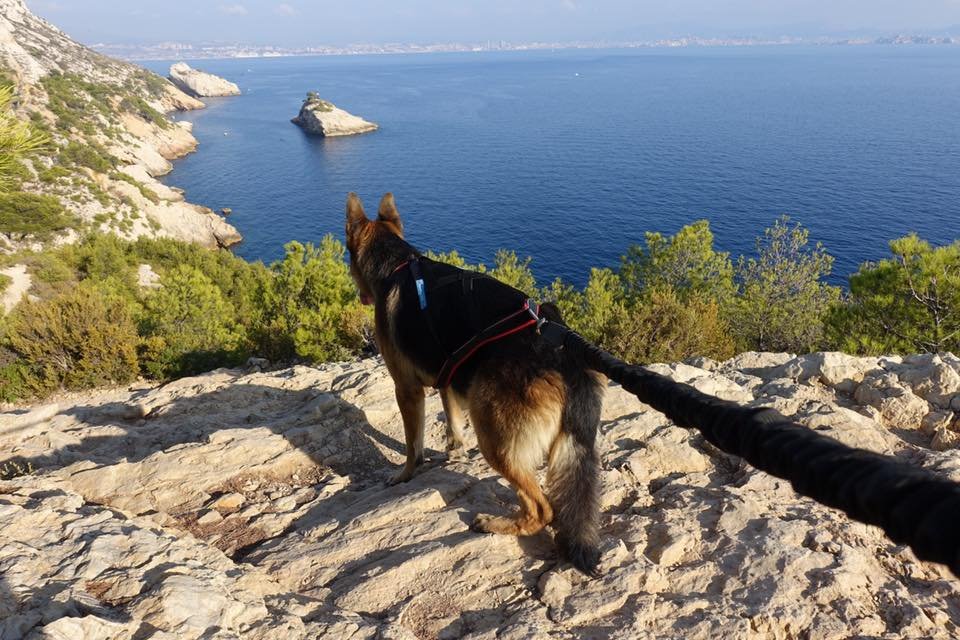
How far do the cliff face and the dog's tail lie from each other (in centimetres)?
2814

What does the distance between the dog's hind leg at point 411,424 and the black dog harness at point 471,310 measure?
2.41 ft

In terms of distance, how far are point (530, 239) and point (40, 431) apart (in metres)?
57.6

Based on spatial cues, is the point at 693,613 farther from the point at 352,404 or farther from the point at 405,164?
the point at 405,164

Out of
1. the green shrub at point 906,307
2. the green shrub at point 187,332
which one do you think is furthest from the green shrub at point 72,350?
the green shrub at point 906,307

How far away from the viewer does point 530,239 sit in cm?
6331

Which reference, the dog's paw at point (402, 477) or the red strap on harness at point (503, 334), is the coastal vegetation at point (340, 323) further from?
the red strap on harness at point (503, 334)

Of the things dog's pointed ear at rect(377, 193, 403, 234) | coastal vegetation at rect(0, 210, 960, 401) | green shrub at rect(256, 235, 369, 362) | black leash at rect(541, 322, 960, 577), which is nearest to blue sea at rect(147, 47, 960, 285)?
coastal vegetation at rect(0, 210, 960, 401)

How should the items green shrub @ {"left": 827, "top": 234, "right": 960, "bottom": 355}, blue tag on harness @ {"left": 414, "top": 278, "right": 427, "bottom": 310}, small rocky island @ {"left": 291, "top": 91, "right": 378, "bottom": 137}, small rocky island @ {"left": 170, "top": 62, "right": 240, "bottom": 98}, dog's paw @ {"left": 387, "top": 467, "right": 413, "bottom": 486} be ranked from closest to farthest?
1. blue tag on harness @ {"left": 414, "top": 278, "right": 427, "bottom": 310}
2. dog's paw @ {"left": 387, "top": 467, "right": 413, "bottom": 486}
3. green shrub @ {"left": 827, "top": 234, "right": 960, "bottom": 355}
4. small rocky island @ {"left": 291, "top": 91, "right": 378, "bottom": 137}
5. small rocky island @ {"left": 170, "top": 62, "right": 240, "bottom": 98}

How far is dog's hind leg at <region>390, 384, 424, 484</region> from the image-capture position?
5938 millimetres

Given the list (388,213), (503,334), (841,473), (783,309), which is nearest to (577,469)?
(503,334)

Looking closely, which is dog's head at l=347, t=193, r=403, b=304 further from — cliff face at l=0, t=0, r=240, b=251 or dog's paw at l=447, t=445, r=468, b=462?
cliff face at l=0, t=0, r=240, b=251

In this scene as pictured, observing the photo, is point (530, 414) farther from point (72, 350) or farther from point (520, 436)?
point (72, 350)

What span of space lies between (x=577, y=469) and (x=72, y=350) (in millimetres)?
16714

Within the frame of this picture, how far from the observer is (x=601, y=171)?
84.8 meters
